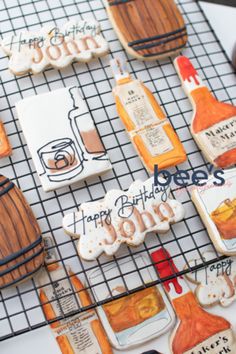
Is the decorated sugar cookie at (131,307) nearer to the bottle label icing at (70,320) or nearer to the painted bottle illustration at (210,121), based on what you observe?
the bottle label icing at (70,320)

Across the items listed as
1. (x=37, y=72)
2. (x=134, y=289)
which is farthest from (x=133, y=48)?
(x=134, y=289)

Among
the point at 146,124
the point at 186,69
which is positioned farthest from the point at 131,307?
the point at 186,69

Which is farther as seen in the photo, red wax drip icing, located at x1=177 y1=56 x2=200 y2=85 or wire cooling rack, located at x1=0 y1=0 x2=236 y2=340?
red wax drip icing, located at x1=177 y1=56 x2=200 y2=85

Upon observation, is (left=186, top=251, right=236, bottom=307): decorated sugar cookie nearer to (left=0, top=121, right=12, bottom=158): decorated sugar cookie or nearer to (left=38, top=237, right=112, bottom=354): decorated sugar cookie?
(left=38, top=237, right=112, bottom=354): decorated sugar cookie

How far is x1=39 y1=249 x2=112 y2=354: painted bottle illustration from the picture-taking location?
2.40ft

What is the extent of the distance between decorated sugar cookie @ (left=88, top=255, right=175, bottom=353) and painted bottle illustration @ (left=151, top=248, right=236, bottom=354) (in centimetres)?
1

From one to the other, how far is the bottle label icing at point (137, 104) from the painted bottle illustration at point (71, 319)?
297 mm

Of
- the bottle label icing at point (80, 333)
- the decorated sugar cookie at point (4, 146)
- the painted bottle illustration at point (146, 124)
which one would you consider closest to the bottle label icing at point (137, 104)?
the painted bottle illustration at point (146, 124)

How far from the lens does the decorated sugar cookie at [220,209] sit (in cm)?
78

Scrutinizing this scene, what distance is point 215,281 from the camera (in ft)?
2.58

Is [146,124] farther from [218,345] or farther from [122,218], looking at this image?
[218,345]

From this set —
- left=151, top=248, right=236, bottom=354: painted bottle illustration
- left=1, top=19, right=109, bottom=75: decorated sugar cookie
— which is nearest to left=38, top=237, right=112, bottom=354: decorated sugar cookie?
left=151, top=248, right=236, bottom=354: painted bottle illustration

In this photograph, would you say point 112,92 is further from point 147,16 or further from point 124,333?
point 124,333

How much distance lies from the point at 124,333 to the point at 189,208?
23 cm
